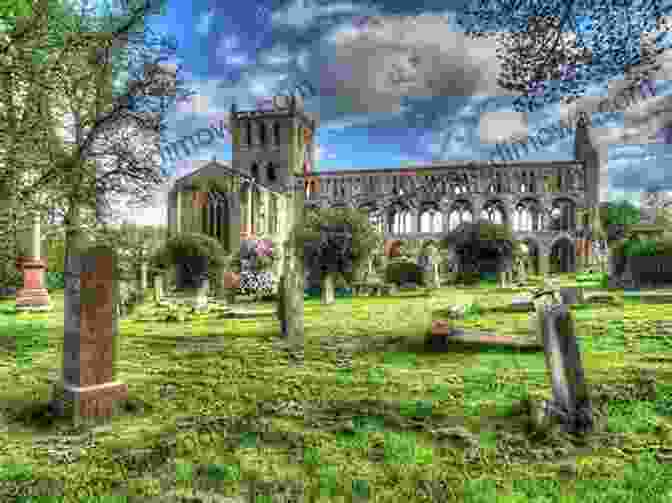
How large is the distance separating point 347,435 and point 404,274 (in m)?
25.5

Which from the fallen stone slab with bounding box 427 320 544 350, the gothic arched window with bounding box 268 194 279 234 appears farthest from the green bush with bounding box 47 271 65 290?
the fallen stone slab with bounding box 427 320 544 350

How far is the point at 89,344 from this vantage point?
13.2ft

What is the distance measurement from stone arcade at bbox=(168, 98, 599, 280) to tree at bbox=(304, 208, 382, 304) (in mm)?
30971

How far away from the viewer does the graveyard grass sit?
256cm

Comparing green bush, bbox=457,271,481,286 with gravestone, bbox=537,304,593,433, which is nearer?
gravestone, bbox=537,304,593,433

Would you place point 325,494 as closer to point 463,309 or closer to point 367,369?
point 367,369

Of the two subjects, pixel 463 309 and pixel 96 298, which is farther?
pixel 463 309

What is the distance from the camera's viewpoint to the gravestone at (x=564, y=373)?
331 centimetres

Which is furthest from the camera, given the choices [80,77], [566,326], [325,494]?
[80,77]

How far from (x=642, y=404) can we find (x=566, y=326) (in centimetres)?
106

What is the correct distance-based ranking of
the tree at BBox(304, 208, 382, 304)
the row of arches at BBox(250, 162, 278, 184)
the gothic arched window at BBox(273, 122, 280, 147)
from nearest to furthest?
the tree at BBox(304, 208, 382, 304)
the gothic arched window at BBox(273, 122, 280, 147)
the row of arches at BBox(250, 162, 278, 184)

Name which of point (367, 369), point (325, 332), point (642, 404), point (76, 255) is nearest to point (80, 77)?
point (76, 255)

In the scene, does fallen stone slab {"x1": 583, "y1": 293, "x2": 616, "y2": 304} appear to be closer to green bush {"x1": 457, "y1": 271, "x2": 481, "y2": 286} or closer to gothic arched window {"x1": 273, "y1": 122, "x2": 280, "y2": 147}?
green bush {"x1": 457, "y1": 271, "x2": 481, "y2": 286}

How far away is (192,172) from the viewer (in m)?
46.6
